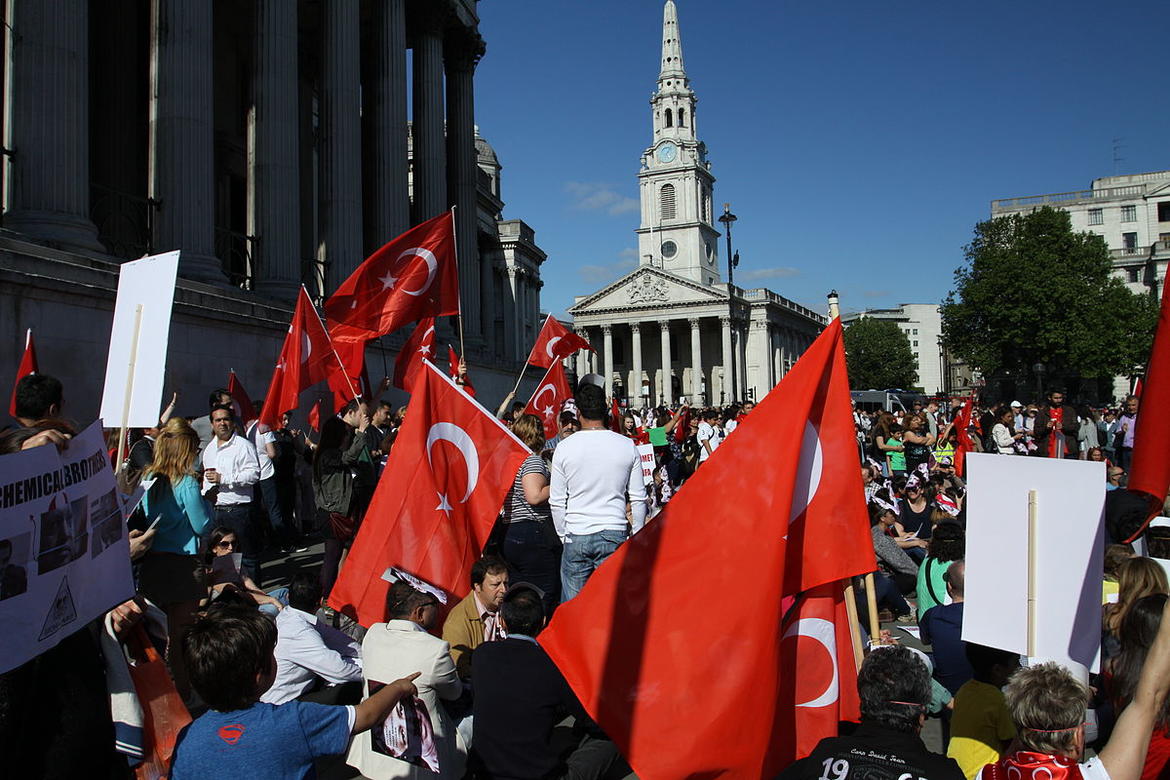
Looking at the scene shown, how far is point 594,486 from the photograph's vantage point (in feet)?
19.6

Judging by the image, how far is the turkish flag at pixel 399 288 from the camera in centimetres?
836

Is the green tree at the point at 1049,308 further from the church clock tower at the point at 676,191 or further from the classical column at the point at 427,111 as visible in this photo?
the classical column at the point at 427,111

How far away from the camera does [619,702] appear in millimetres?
3492

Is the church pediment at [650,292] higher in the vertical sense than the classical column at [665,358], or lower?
higher

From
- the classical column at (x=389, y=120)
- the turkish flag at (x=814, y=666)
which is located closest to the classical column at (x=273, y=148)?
the classical column at (x=389, y=120)

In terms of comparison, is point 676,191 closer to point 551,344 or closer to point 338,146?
point 338,146

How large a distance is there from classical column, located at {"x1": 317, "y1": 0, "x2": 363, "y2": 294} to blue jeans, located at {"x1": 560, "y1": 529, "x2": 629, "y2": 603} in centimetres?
1390

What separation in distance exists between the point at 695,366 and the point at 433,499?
95.2 metres

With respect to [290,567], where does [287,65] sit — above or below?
above

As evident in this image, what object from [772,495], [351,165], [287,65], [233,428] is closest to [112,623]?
[772,495]

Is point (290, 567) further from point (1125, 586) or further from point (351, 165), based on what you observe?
point (351, 165)

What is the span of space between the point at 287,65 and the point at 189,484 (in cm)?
1327

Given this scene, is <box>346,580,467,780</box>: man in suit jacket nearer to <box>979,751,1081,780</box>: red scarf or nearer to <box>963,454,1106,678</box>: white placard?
<box>979,751,1081,780</box>: red scarf

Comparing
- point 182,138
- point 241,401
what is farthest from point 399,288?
point 182,138
